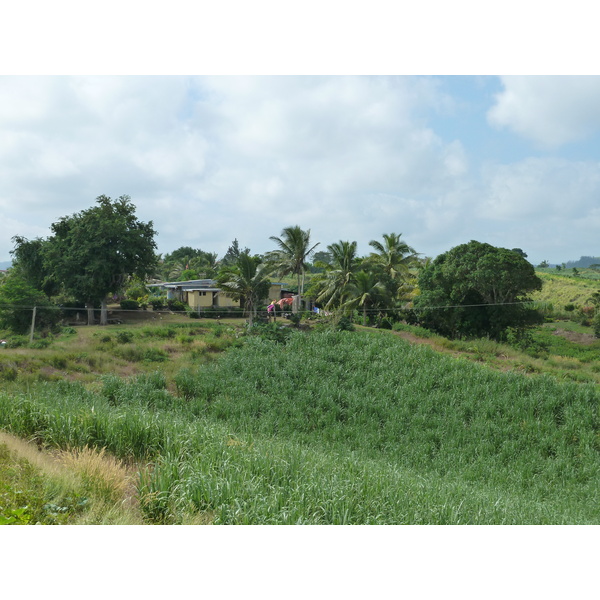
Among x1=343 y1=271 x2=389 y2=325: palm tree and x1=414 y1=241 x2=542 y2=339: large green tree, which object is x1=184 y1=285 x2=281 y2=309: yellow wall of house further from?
x1=414 y1=241 x2=542 y2=339: large green tree

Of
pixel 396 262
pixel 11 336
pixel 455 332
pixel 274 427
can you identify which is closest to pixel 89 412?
pixel 274 427

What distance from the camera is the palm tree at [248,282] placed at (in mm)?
20016

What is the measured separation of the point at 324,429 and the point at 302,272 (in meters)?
16.3

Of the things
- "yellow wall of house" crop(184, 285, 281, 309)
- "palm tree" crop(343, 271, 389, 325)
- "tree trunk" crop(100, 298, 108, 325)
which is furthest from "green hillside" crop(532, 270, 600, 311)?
"tree trunk" crop(100, 298, 108, 325)

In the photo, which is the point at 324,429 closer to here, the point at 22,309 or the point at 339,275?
the point at 22,309

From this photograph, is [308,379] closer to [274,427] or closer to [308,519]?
[274,427]

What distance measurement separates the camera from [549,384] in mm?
13445

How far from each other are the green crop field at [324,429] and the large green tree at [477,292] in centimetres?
803

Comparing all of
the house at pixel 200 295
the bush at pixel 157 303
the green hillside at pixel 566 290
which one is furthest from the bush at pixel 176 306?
the green hillside at pixel 566 290

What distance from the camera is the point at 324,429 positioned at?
37.5 feet

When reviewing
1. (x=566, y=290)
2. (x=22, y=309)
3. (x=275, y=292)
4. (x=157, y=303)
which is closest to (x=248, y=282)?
(x=22, y=309)

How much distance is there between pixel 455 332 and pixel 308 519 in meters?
22.0

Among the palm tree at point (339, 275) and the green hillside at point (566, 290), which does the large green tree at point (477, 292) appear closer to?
the palm tree at point (339, 275)

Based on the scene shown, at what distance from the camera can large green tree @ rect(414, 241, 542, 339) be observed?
22.9m
